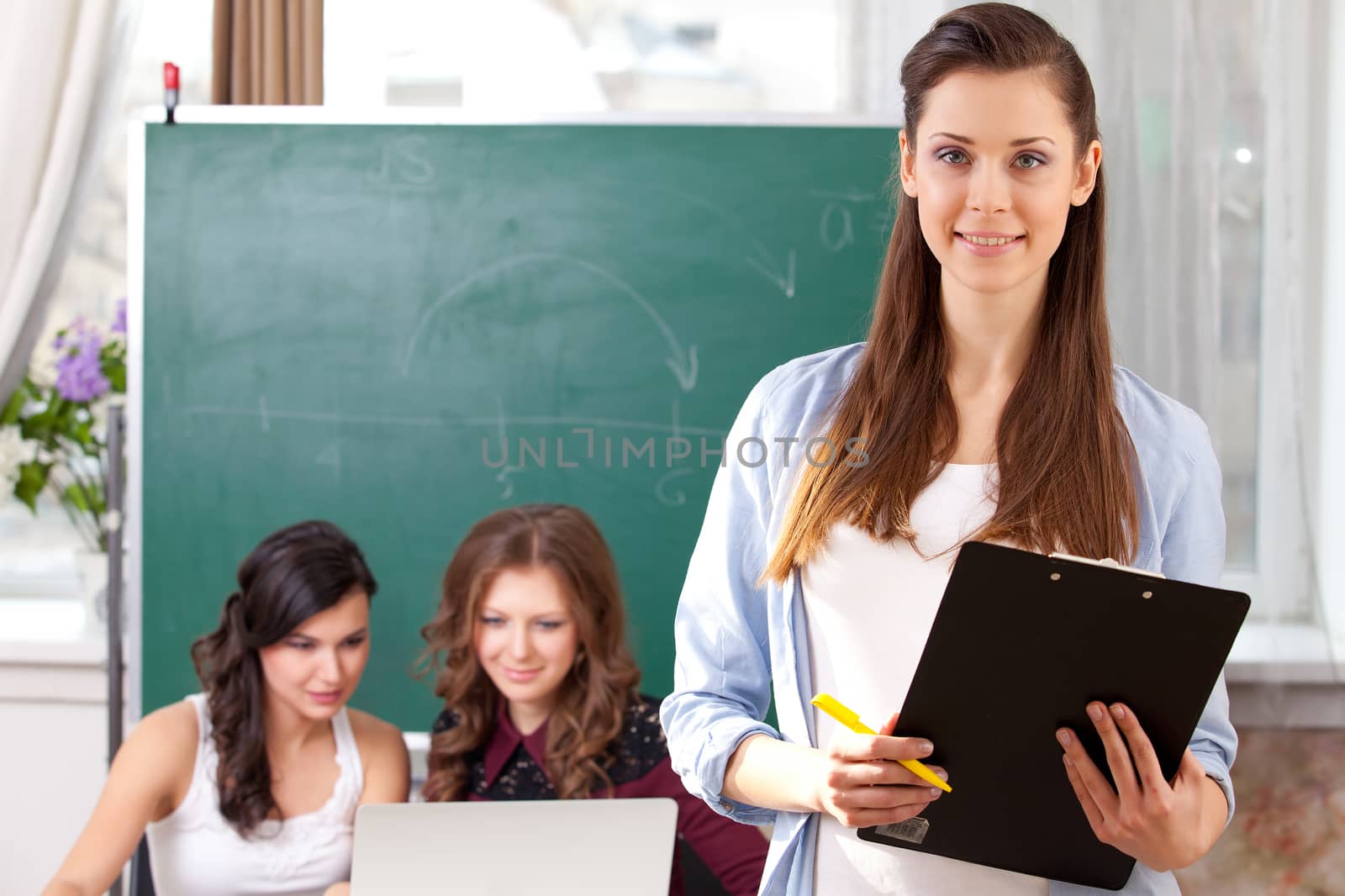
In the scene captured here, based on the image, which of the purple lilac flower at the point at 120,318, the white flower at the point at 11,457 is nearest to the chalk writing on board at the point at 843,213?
the purple lilac flower at the point at 120,318

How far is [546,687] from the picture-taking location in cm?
182

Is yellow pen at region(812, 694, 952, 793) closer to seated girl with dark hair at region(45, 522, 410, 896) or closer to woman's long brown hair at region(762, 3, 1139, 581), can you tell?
woman's long brown hair at region(762, 3, 1139, 581)

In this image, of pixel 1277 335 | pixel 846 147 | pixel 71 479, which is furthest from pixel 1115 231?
pixel 71 479

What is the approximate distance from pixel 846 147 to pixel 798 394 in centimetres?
91

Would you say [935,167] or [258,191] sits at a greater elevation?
[258,191]

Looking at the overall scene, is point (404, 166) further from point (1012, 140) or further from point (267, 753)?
point (1012, 140)

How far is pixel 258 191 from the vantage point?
6.25ft

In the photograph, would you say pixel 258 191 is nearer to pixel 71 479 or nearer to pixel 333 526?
pixel 333 526

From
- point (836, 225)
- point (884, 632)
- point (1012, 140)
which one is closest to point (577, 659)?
point (836, 225)

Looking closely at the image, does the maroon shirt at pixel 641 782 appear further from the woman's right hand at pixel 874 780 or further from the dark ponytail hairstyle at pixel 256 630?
the woman's right hand at pixel 874 780

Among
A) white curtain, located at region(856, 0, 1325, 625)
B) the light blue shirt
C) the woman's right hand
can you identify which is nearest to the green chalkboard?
white curtain, located at region(856, 0, 1325, 625)

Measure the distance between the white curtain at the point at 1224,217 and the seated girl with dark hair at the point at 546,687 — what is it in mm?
1027

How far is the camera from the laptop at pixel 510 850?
3.07ft

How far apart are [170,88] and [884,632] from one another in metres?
1.55
